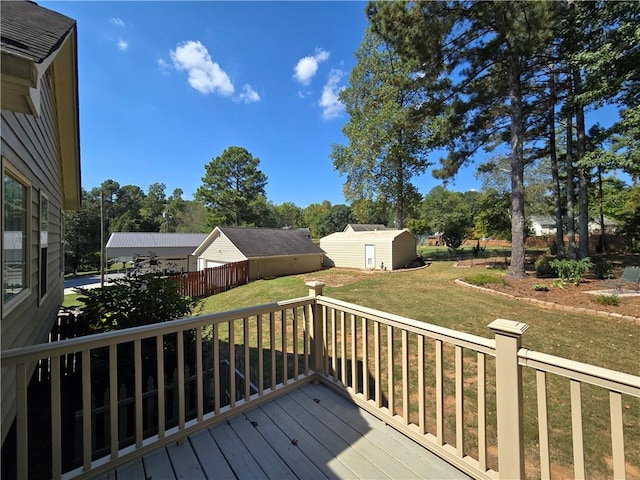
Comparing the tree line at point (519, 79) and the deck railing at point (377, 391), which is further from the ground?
the tree line at point (519, 79)

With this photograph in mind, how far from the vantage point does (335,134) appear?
2084cm

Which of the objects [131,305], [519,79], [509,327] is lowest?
[131,305]

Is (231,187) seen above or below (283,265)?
above

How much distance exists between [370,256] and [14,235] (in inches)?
631

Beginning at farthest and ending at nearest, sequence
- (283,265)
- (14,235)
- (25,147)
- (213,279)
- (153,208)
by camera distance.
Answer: (153,208) < (283,265) < (213,279) < (25,147) < (14,235)

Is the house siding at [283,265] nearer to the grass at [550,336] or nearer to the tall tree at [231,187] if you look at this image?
the grass at [550,336]

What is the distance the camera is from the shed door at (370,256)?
17141 millimetres

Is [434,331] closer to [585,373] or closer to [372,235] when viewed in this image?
[585,373]

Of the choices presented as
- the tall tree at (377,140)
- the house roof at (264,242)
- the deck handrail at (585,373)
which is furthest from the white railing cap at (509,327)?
the tall tree at (377,140)

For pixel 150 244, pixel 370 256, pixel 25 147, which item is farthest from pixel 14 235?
pixel 150 244

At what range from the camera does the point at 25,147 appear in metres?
2.81

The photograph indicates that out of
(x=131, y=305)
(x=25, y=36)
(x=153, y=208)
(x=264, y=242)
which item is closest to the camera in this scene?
(x=25, y=36)

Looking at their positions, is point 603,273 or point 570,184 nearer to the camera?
point 603,273

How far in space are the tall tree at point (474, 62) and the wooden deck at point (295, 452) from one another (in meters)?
10.3
